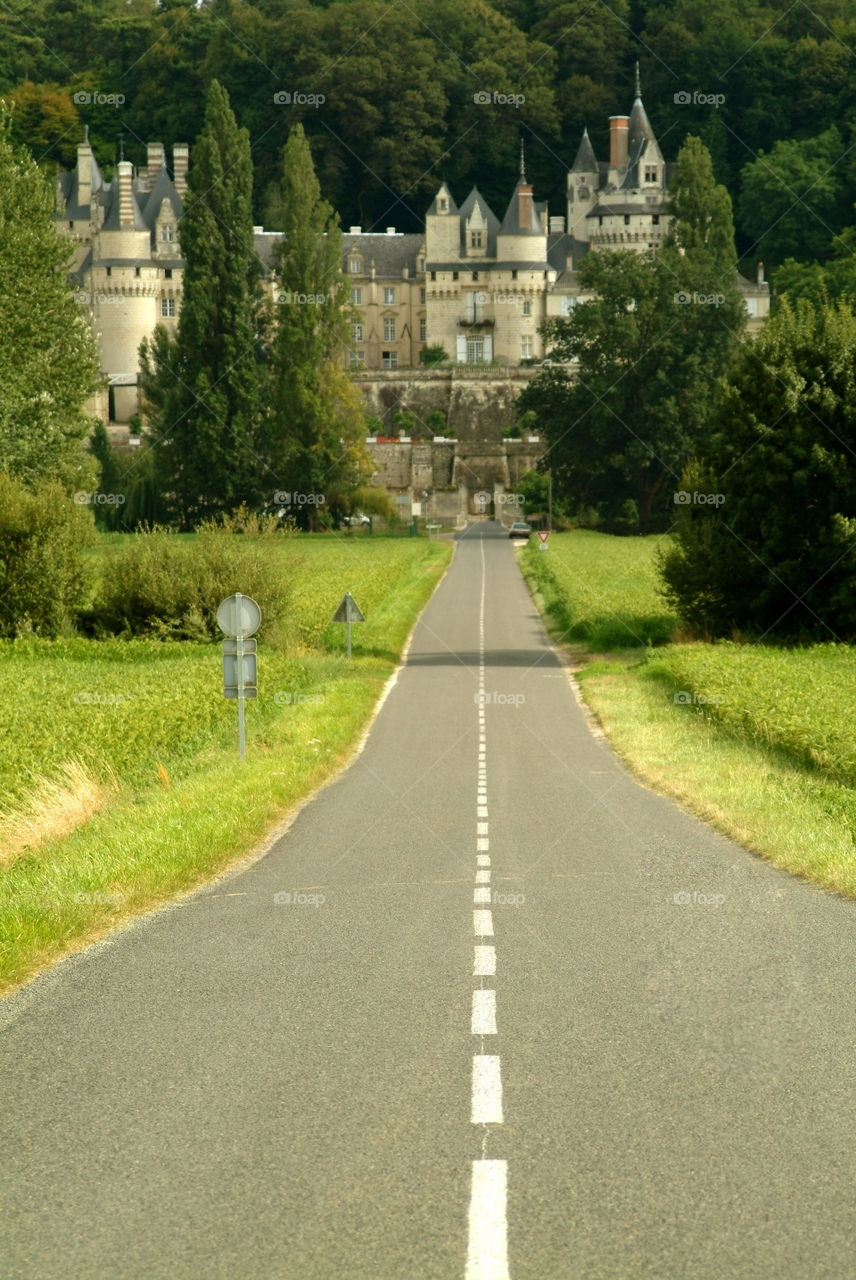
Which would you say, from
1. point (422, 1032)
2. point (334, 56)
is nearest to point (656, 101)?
point (334, 56)

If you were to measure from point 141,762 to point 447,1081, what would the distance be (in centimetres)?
1407

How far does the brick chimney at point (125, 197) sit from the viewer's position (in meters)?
129

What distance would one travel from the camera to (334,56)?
154 meters

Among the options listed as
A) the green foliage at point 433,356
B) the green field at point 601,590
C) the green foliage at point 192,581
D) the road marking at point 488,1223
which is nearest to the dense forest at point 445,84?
the green foliage at point 433,356

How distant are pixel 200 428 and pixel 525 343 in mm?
62028

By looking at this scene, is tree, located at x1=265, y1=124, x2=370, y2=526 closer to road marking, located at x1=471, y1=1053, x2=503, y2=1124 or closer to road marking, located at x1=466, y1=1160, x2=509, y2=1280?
road marking, located at x1=471, y1=1053, x2=503, y2=1124

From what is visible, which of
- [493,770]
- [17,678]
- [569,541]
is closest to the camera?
[493,770]

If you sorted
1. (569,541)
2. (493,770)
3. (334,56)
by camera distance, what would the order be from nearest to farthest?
(493,770) < (569,541) < (334,56)

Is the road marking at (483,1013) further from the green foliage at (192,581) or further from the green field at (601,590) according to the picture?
the green field at (601,590)

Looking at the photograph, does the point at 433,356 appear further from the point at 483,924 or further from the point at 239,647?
the point at 483,924

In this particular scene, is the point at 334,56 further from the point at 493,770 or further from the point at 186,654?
the point at 493,770

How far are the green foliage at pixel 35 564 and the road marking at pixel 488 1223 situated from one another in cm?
3462

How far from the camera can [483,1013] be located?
9977 millimetres

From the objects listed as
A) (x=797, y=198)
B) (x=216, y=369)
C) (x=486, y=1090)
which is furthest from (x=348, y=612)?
(x=797, y=198)
